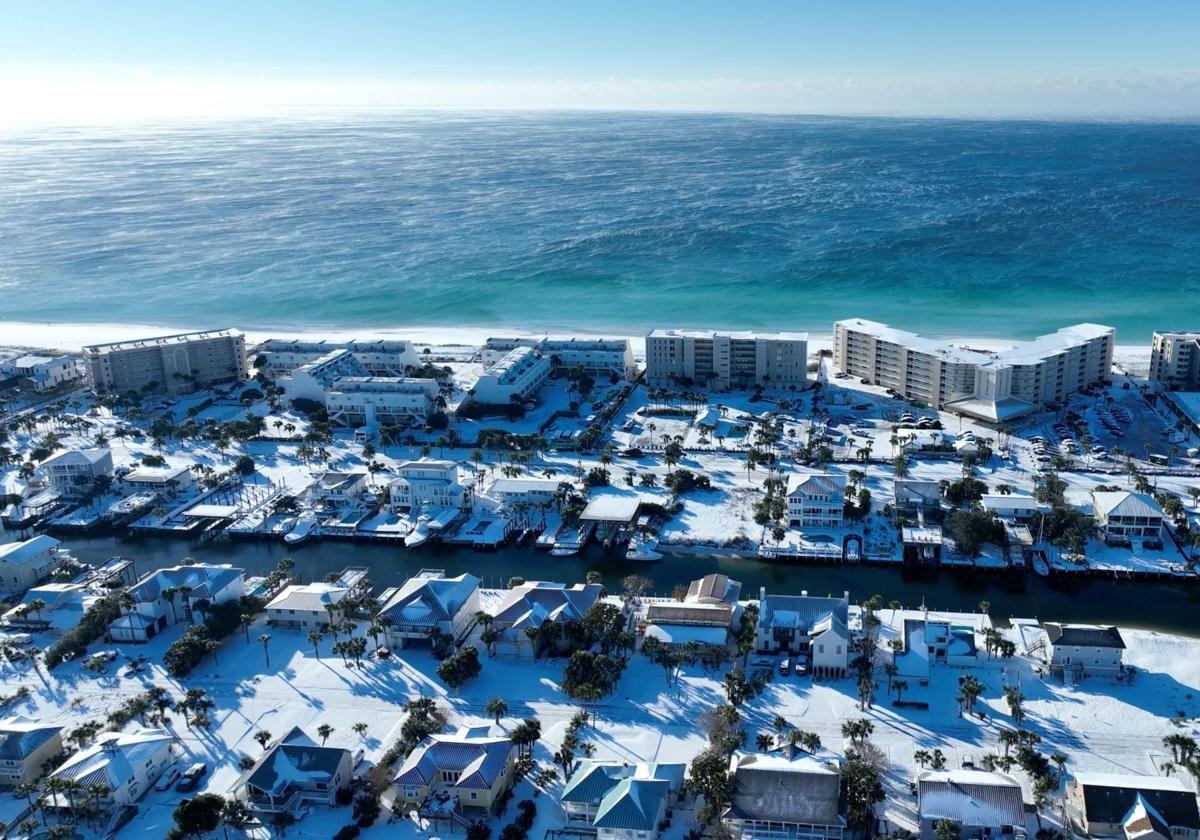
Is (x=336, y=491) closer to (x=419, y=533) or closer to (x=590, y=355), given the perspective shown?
(x=419, y=533)

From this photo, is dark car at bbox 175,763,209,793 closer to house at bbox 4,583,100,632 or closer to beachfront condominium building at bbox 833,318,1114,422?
house at bbox 4,583,100,632

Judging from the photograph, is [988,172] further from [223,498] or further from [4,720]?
[4,720]

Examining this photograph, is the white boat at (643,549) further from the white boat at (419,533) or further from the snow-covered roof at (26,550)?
the snow-covered roof at (26,550)

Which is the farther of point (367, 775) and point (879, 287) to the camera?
point (879, 287)

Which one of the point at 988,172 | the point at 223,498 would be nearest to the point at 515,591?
the point at 223,498

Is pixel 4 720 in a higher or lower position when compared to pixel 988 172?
lower
